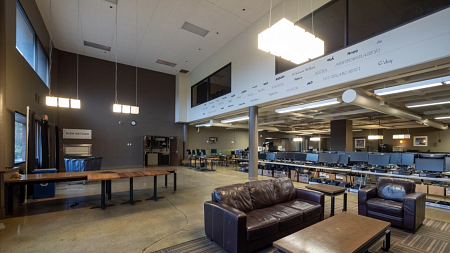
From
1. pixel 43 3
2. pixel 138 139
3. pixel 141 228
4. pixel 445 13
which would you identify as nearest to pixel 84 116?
pixel 138 139

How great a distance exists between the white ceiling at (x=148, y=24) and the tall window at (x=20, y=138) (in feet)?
12.9

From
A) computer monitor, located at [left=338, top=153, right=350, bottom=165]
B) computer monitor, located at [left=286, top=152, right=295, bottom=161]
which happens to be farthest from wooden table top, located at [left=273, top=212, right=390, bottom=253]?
computer monitor, located at [left=286, top=152, right=295, bottom=161]

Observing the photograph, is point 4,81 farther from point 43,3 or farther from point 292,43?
point 292,43

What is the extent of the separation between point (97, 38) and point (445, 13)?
420 inches

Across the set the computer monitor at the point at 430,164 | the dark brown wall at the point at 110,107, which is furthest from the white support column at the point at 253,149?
the dark brown wall at the point at 110,107

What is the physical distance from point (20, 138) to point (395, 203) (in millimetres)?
8298

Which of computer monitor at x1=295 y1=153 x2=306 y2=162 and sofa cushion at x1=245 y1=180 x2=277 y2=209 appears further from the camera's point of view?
computer monitor at x1=295 y1=153 x2=306 y2=162

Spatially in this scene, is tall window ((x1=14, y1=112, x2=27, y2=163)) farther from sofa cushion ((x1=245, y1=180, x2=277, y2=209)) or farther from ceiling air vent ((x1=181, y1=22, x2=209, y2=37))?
ceiling air vent ((x1=181, y1=22, x2=209, y2=37))

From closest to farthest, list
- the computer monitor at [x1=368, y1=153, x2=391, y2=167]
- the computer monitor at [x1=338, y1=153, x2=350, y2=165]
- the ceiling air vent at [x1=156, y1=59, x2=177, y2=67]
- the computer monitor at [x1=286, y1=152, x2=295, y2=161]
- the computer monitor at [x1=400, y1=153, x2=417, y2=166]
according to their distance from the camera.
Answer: the computer monitor at [x1=400, y1=153, x2=417, y2=166]
the computer monitor at [x1=368, y1=153, x2=391, y2=167]
the computer monitor at [x1=338, y1=153, x2=350, y2=165]
the computer monitor at [x1=286, y1=152, x2=295, y2=161]
the ceiling air vent at [x1=156, y1=59, x2=177, y2=67]

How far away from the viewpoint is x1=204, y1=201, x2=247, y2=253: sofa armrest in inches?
93.4

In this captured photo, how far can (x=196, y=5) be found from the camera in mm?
6578

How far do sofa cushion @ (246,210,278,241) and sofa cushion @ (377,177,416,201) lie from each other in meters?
2.59

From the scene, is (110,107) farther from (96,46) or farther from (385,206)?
(385,206)

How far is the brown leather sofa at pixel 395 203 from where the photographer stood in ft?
10.5
